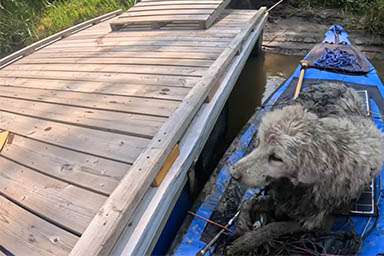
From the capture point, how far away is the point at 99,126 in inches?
95.2

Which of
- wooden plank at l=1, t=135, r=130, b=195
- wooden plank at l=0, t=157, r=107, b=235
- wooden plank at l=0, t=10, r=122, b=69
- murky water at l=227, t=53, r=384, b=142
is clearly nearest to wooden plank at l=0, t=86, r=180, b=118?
wooden plank at l=1, t=135, r=130, b=195

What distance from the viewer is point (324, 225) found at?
1.82m

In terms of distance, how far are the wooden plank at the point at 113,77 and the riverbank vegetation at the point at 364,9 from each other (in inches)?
227

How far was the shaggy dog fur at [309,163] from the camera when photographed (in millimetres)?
1462

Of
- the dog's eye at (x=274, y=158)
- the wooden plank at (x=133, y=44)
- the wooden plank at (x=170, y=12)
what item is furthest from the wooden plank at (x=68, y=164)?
the wooden plank at (x=170, y=12)

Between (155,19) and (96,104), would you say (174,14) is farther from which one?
(96,104)

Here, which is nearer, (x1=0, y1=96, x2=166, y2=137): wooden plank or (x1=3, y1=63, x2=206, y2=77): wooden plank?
(x1=0, y1=96, x2=166, y2=137): wooden plank

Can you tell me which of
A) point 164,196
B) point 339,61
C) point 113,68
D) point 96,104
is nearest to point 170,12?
point 113,68

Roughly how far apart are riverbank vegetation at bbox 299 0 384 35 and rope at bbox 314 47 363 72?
311cm

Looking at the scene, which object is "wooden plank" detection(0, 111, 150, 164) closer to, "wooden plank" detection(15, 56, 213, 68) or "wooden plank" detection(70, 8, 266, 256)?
"wooden plank" detection(70, 8, 266, 256)

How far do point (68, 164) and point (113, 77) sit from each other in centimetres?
146

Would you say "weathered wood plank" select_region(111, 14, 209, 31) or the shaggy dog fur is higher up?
"weathered wood plank" select_region(111, 14, 209, 31)

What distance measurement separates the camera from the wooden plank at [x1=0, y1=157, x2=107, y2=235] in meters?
1.68

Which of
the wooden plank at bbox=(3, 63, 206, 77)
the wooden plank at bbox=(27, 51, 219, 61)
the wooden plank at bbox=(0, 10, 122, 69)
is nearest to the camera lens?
the wooden plank at bbox=(3, 63, 206, 77)
